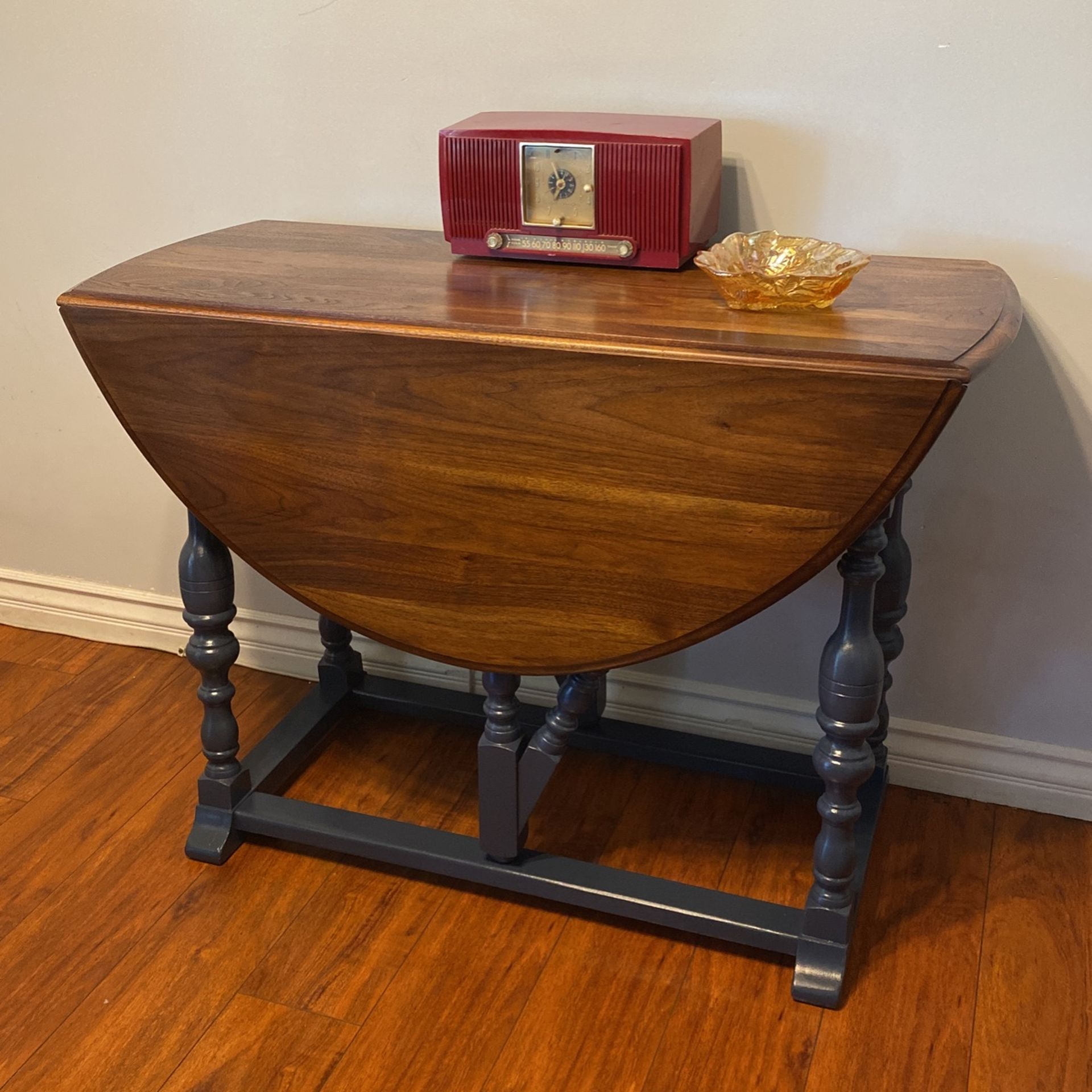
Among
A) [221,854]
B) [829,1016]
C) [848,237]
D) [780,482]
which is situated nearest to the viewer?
[780,482]

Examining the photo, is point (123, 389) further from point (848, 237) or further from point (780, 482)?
point (848, 237)

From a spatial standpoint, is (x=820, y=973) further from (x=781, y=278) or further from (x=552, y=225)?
(x=552, y=225)

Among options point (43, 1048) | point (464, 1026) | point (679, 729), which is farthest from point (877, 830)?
point (43, 1048)

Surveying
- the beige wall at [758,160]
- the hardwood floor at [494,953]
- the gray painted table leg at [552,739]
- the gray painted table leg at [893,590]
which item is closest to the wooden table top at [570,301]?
the beige wall at [758,160]

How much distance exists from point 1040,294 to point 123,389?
1120 millimetres

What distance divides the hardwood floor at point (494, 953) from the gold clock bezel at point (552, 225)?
84cm

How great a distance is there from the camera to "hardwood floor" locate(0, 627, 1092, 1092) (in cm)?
136

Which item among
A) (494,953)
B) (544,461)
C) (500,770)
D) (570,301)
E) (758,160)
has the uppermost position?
(758,160)

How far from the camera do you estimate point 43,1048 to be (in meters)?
1.37

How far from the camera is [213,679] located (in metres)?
1.64

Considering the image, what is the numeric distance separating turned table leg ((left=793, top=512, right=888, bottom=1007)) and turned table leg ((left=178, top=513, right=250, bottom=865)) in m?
0.77

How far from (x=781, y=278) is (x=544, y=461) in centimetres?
31

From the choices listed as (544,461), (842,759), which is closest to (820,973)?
(842,759)

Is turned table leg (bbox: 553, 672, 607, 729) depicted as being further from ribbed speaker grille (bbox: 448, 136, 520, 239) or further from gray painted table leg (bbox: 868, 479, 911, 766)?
ribbed speaker grille (bbox: 448, 136, 520, 239)
